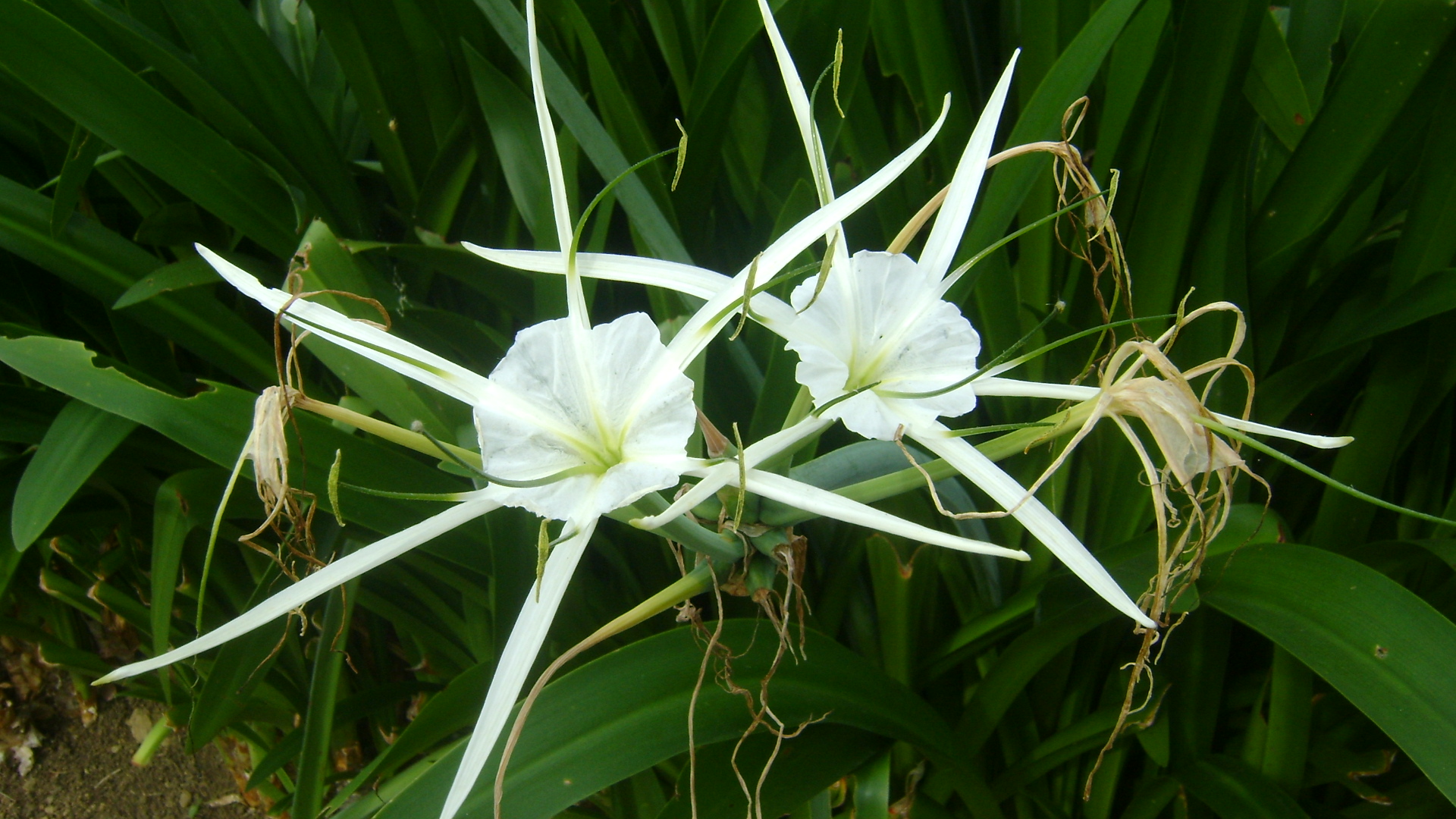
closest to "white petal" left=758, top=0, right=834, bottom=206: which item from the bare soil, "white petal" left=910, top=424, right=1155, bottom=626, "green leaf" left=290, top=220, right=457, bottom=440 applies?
"white petal" left=910, top=424, right=1155, bottom=626

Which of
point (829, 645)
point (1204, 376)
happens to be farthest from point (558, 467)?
point (1204, 376)

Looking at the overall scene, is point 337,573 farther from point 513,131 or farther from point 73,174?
point 73,174

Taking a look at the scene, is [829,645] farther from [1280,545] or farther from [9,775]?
[9,775]

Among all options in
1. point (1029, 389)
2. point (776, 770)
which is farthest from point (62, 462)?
point (1029, 389)

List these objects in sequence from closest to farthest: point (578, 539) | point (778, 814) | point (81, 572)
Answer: point (578, 539) → point (778, 814) → point (81, 572)

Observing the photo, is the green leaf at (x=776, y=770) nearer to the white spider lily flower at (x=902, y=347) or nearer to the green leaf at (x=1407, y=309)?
the white spider lily flower at (x=902, y=347)

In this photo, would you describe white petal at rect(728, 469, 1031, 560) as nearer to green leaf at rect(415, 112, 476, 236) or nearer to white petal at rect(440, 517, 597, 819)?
white petal at rect(440, 517, 597, 819)
